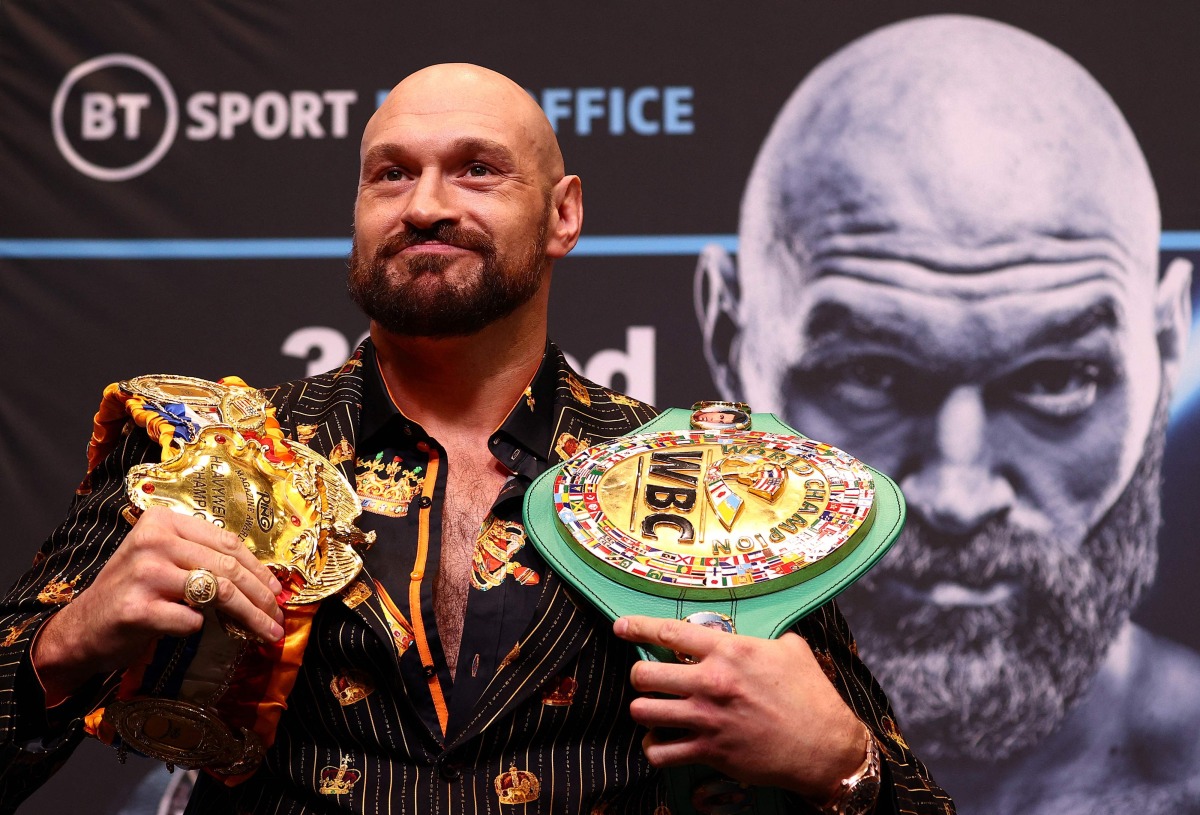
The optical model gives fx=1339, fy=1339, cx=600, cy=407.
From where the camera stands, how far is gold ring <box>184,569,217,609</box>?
1257 mm

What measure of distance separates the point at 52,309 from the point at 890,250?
1.64m

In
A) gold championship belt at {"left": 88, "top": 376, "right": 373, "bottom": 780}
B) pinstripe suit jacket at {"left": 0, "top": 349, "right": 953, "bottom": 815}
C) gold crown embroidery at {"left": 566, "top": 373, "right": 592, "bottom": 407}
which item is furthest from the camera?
gold crown embroidery at {"left": 566, "top": 373, "right": 592, "bottom": 407}

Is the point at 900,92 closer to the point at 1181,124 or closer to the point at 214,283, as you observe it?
the point at 1181,124

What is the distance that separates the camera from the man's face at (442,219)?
1.75 meters

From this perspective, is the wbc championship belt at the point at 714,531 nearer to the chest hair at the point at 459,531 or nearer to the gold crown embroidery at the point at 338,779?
the chest hair at the point at 459,531

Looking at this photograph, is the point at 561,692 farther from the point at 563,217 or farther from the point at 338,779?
the point at 563,217

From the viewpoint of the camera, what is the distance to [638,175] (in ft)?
8.64

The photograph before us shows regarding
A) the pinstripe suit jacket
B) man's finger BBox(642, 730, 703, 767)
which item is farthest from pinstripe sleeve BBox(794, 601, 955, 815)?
man's finger BBox(642, 730, 703, 767)

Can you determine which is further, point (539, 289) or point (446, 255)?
point (539, 289)

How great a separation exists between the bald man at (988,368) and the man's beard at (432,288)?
86 cm

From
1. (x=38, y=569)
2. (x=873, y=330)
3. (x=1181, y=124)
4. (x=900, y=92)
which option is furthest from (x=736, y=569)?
(x=1181, y=124)

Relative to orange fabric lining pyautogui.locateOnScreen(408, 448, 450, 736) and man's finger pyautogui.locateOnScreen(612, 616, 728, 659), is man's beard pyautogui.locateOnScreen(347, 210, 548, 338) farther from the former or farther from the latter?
man's finger pyautogui.locateOnScreen(612, 616, 728, 659)

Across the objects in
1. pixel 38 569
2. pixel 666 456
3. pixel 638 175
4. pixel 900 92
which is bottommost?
pixel 38 569

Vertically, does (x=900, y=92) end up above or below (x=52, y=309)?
above
